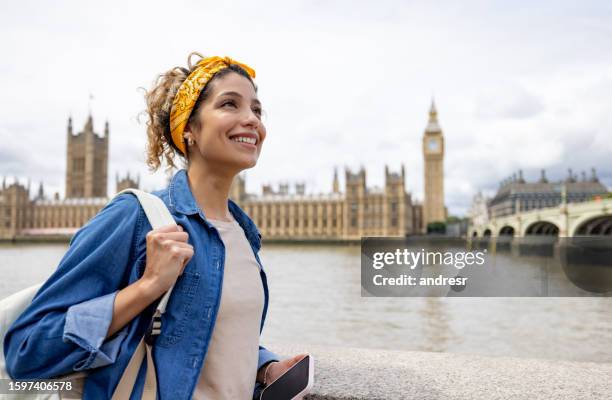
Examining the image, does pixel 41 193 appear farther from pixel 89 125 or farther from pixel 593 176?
pixel 593 176

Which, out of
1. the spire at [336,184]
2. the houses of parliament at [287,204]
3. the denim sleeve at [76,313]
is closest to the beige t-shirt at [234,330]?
the denim sleeve at [76,313]

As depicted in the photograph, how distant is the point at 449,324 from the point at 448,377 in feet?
21.6

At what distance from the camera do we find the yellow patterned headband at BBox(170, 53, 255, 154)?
116cm

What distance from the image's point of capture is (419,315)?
8.66 meters

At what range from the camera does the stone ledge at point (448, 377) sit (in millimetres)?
1545

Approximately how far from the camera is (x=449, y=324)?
7895 millimetres

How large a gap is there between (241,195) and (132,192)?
58.7m

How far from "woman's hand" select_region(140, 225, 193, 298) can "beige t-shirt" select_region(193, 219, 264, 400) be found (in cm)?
16

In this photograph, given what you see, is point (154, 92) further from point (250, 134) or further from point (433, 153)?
point (433, 153)

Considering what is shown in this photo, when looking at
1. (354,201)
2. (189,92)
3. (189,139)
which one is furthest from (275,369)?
(354,201)

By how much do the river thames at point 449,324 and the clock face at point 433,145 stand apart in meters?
55.2

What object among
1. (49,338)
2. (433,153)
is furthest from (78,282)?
(433,153)

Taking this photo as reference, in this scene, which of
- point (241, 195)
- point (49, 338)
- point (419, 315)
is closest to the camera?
point (49, 338)

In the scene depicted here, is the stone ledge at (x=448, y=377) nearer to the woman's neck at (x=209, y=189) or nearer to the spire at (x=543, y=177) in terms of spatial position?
the woman's neck at (x=209, y=189)
